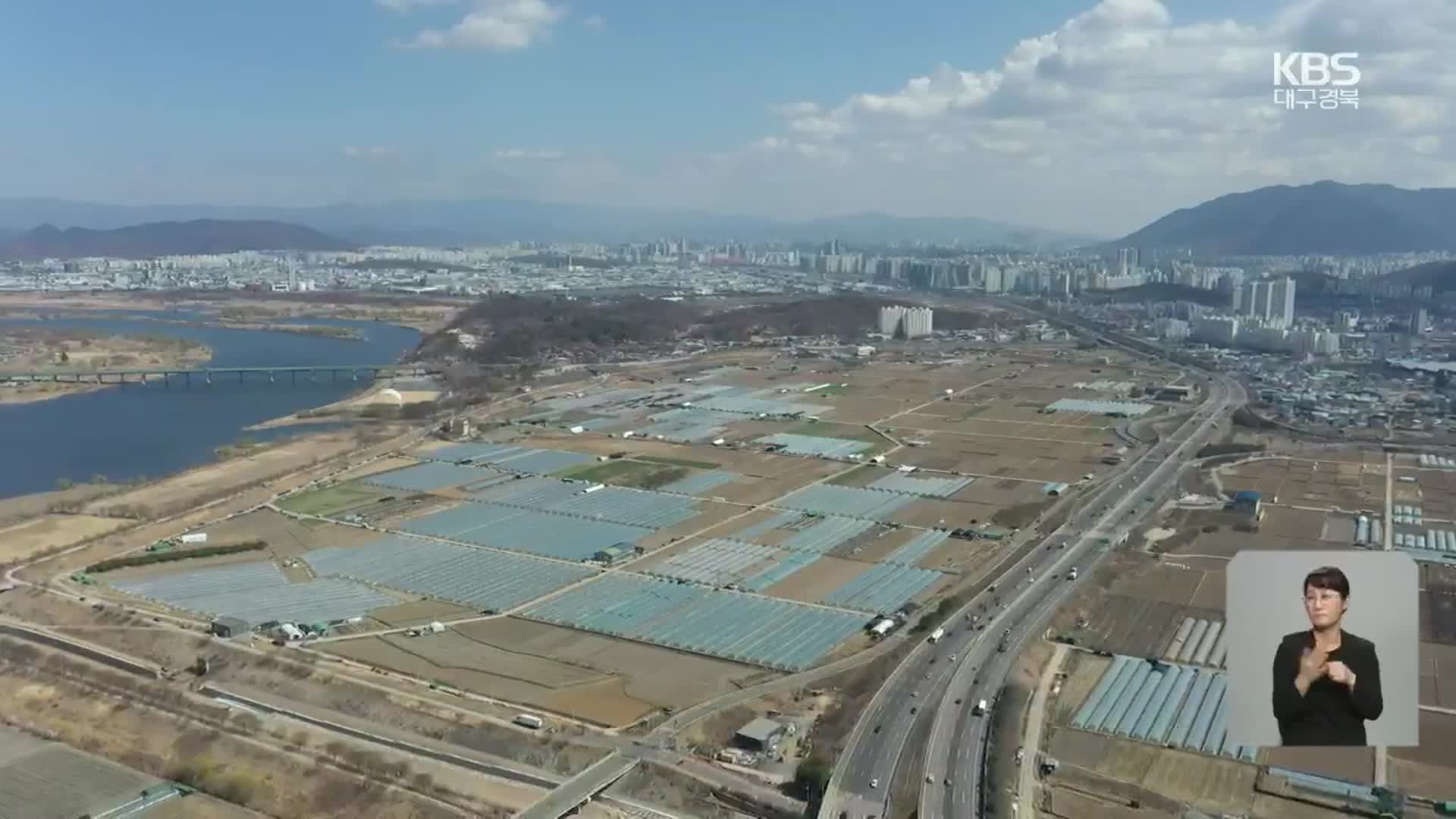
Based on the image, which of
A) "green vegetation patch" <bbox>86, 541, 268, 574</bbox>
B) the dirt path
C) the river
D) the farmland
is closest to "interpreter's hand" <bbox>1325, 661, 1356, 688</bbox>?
the dirt path

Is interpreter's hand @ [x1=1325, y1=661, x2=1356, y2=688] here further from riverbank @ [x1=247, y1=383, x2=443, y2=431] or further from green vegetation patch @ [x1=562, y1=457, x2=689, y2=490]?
riverbank @ [x1=247, y1=383, x2=443, y2=431]

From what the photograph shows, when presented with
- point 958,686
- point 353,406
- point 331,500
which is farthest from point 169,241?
point 958,686

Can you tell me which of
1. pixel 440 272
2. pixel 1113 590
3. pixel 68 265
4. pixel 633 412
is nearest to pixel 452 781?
pixel 1113 590

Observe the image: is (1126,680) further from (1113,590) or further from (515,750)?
(515,750)

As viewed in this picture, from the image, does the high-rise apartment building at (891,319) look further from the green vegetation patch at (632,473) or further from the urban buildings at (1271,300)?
the green vegetation patch at (632,473)

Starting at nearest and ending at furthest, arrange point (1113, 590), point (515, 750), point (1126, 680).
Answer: point (515, 750) → point (1126, 680) → point (1113, 590)

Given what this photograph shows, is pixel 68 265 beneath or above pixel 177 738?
above

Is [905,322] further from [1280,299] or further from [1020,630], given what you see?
[1020,630]
